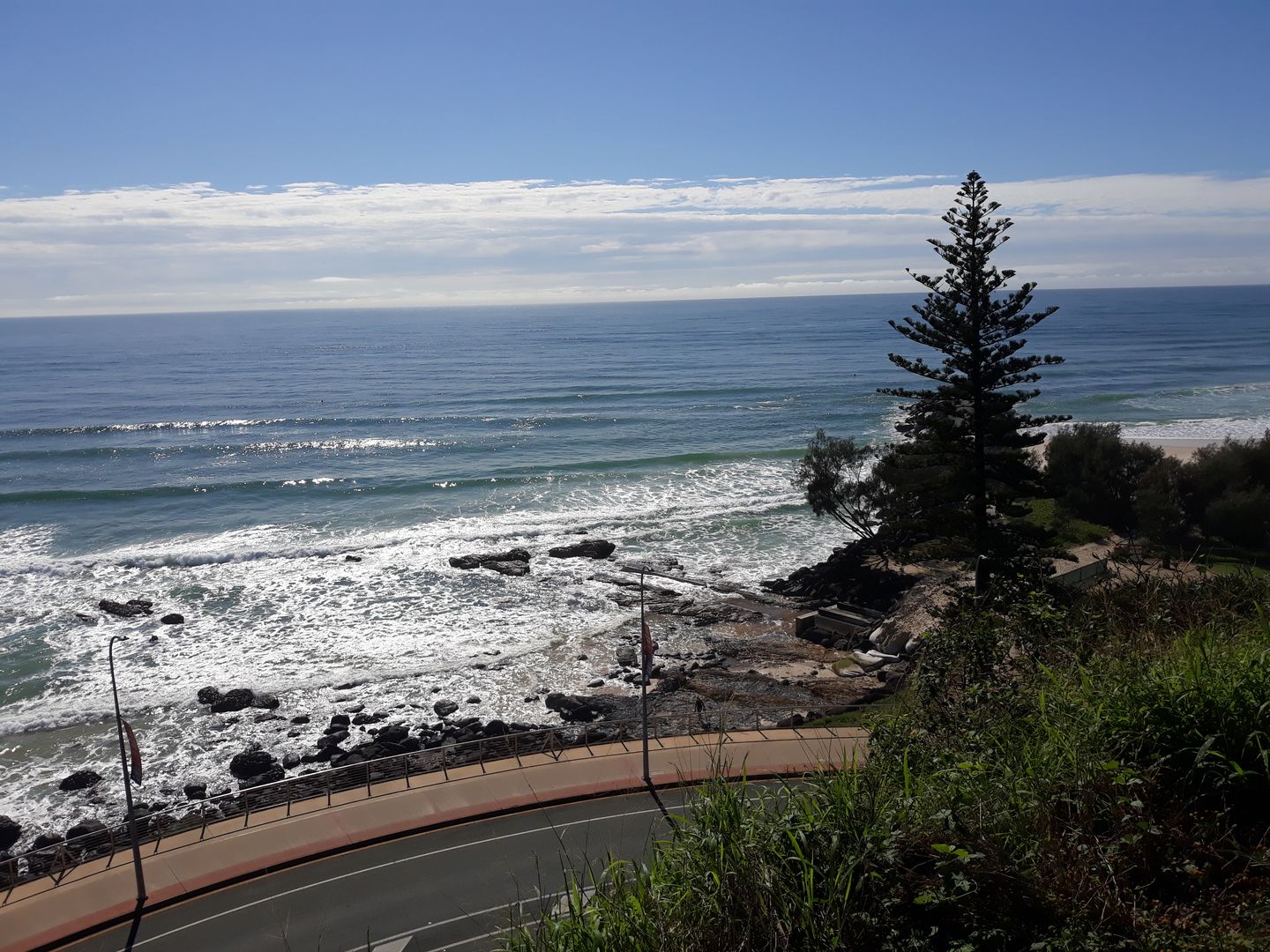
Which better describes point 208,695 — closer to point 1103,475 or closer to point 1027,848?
point 1027,848

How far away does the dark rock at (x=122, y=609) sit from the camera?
3444 centimetres

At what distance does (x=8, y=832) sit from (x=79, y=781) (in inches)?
89.9

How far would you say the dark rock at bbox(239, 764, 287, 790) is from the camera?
2252 centimetres

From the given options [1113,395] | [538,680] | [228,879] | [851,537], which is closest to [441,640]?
[538,680]

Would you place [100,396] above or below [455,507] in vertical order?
above

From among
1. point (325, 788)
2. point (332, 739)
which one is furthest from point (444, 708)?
point (325, 788)

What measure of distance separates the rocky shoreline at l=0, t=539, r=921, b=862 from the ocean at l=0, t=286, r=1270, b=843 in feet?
2.00

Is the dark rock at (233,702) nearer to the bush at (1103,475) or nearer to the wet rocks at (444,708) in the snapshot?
the wet rocks at (444,708)

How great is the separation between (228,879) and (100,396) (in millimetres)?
87537

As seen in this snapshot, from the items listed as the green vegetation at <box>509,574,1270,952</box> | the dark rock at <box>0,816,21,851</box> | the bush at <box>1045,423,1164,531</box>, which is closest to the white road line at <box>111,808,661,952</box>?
the green vegetation at <box>509,574,1270,952</box>

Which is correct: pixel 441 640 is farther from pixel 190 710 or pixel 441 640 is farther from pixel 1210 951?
pixel 1210 951

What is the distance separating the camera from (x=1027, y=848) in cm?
668

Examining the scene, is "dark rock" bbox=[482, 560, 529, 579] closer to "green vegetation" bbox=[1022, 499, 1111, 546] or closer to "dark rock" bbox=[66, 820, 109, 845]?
"dark rock" bbox=[66, 820, 109, 845]

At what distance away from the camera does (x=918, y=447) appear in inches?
1014
